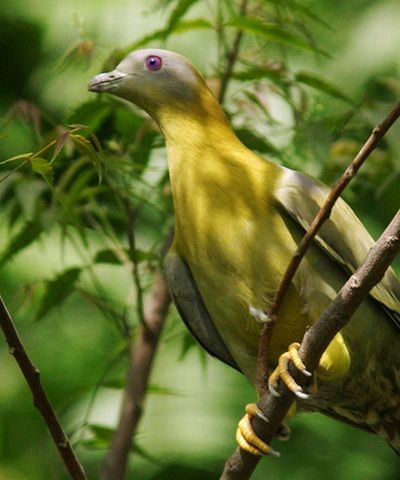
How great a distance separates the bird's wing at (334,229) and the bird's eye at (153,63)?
348 mm

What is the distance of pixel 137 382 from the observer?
8.57 ft

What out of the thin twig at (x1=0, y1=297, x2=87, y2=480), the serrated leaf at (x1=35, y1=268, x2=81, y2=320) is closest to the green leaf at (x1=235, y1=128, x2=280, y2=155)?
the serrated leaf at (x1=35, y1=268, x2=81, y2=320)

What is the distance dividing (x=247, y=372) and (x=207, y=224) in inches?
12.8

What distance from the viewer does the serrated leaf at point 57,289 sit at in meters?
2.57

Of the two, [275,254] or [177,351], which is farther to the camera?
[177,351]

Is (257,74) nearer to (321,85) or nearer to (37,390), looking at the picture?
(321,85)

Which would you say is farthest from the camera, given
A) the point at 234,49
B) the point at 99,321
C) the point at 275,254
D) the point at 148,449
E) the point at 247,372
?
the point at 99,321

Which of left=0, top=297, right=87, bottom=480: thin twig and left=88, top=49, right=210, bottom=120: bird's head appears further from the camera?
left=88, top=49, right=210, bottom=120: bird's head

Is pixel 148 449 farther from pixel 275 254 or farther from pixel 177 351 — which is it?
pixel 275 254

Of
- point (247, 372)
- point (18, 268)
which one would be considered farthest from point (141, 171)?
point (18, 268)

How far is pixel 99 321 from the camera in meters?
3.94

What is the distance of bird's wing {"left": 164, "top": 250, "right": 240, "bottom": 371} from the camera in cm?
248

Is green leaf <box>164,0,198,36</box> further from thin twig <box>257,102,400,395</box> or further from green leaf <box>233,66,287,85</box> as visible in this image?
thin twig <box>257,102,400,395</box>

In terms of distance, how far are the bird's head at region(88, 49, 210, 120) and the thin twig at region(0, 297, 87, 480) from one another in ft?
2.62
